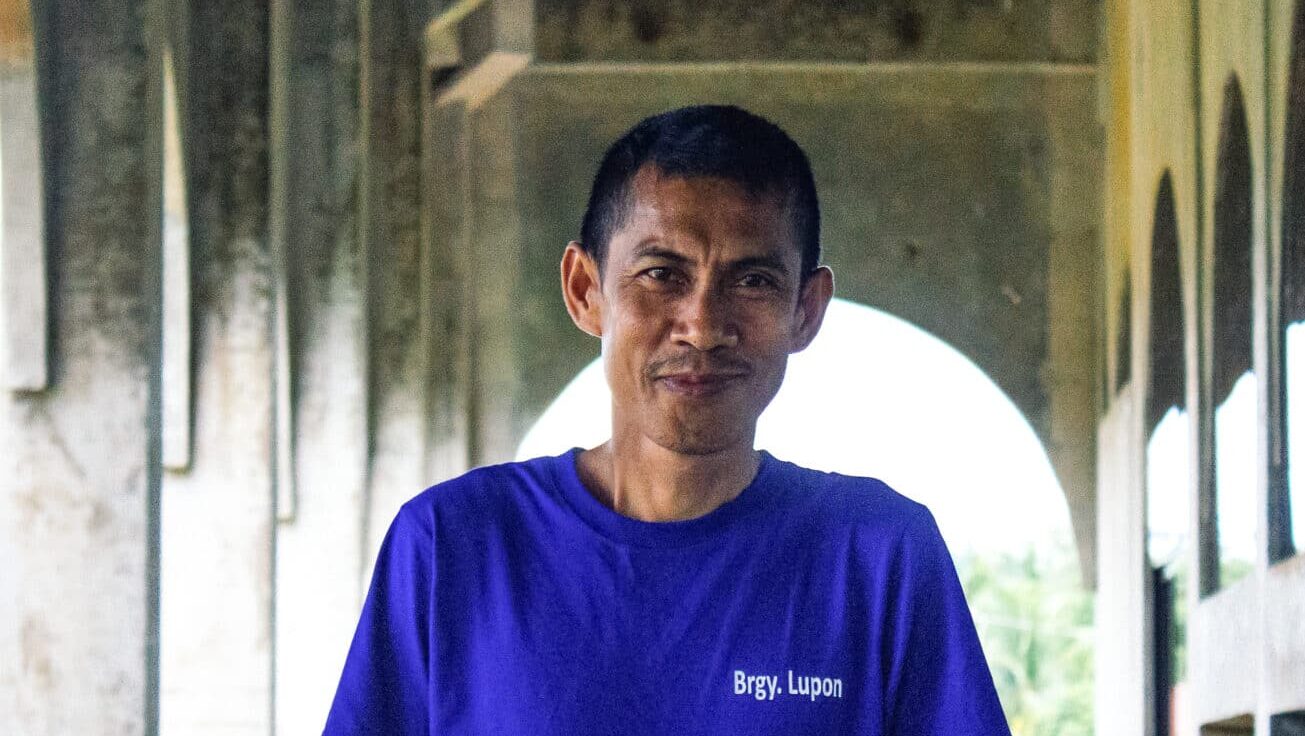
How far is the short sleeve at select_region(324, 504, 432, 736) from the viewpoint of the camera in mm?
2502

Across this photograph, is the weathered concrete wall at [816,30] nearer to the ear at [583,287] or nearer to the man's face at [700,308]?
the ear at [583,287]

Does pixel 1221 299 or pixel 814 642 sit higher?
pixel 1221 299

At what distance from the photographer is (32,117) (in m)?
10.5

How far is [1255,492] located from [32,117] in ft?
22.6

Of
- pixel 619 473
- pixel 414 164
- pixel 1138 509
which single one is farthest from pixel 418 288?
pixel 619 473

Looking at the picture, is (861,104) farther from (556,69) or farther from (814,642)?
(814,642)

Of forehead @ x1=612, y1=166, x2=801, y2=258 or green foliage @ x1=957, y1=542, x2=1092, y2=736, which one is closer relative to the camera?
forehead @ x1=612, y1=166, x2=801, y2=258

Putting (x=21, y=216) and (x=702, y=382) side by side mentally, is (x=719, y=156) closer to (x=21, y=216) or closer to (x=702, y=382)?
(x=702, y=382)

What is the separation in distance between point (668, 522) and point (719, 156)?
437 mm

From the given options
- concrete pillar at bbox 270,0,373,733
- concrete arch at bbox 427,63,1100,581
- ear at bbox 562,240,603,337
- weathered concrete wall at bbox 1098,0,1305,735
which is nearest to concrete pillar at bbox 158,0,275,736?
concrete pillar at bbox 270,0,373,733

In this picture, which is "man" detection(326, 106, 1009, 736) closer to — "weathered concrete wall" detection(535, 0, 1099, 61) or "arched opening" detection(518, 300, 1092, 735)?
"weathered concrete wall" detection(535, 0, 1099, 61)

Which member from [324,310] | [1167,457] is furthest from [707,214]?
[1167,457]

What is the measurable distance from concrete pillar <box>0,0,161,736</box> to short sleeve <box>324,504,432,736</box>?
27.1ft

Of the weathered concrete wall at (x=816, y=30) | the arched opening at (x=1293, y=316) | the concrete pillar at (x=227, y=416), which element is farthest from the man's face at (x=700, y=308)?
the weathered concrete wall at (x=816, y=30)
